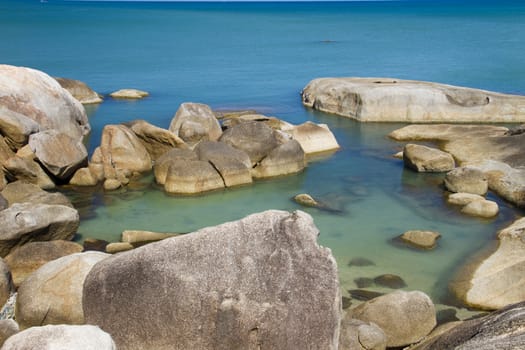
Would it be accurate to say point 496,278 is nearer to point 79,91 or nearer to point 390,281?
point 390,281

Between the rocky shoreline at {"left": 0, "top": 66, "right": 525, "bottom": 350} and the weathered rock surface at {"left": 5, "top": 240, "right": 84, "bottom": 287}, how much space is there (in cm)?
2

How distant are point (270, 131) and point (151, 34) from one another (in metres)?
59.7

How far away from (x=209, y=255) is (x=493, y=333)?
3168mm

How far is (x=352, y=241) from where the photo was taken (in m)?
13.6

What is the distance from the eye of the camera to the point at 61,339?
558 centimetres

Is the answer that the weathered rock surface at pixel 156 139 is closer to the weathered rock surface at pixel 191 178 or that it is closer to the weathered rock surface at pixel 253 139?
the weathered rock surface at pixel 253 139

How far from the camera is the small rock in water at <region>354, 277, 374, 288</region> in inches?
456

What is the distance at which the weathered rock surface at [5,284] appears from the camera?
9859 millimetres

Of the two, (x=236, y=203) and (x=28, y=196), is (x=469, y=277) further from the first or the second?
(x=28, y=196)

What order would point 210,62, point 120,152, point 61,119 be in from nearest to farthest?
point 120,152 < point 61,119 < point 210,62

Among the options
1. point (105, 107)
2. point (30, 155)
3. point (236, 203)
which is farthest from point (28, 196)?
point (105, 107)

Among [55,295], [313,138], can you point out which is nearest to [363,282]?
[55,295]

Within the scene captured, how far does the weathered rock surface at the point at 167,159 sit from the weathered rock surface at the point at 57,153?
193 centimetres

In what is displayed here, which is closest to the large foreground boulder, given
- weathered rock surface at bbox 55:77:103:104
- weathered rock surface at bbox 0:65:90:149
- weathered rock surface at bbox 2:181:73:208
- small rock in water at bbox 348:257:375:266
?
small rock in water at bbox 348:257:375:266
